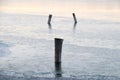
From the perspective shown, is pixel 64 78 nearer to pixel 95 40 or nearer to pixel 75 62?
pixel 75 62

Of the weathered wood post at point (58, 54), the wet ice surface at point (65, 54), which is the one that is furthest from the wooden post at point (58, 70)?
the wet ice surface at point (65, 54)

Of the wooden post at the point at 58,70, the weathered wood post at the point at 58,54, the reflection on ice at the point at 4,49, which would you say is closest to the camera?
the wooden post at the point at 58,70

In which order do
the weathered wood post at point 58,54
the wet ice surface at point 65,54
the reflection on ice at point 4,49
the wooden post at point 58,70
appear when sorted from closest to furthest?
the wooden post at point 58,70 → the wet ice surface at point 65,54 → the weathered wood post at point 58,54 → the reflection on ice at point 4,49

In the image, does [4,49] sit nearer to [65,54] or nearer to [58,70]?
[65,54]

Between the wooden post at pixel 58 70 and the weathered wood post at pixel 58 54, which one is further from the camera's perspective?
the weathered wood post at pixel 58 54

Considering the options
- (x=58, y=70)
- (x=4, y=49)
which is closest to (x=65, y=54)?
(x=4, y=49)

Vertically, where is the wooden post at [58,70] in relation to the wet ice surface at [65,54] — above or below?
below

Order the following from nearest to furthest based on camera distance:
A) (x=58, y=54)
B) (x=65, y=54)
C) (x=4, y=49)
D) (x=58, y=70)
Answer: (x=58, y=70) → (x=58, y=54) → (x=65, y=54) → (x=4, y=49)

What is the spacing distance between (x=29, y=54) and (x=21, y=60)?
2865 mm

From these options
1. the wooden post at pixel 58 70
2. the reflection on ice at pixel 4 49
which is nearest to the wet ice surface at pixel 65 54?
the reflection on ice at pixel 4 49

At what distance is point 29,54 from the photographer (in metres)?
30.8

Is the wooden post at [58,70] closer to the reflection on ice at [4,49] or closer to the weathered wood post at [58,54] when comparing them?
the weathered wood post at [58,54]

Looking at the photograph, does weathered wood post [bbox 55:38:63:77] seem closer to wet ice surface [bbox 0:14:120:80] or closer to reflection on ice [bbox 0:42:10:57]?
wet ice surface [bbox 0:14:120:80]

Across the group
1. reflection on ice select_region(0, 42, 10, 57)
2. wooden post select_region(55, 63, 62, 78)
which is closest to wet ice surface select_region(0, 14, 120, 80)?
reflection on ice select_region(0, 42, 10, 57)
